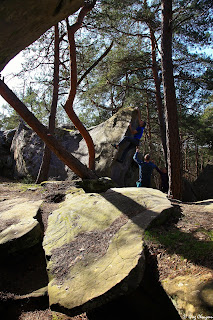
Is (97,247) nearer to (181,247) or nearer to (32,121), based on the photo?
(181,247)

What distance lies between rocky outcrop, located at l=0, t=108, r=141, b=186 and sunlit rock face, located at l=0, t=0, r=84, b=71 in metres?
6.88

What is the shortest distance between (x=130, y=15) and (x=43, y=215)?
7835 mm

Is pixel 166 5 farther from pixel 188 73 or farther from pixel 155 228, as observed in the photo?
pixel 155 228

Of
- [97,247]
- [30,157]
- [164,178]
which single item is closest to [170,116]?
[164,178]

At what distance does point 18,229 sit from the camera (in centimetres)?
386

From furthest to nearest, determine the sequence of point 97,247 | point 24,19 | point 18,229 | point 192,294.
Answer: point 18,229 < point 97,247 < point 192,294 < point 24,19

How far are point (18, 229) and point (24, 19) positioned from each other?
3.31 meters

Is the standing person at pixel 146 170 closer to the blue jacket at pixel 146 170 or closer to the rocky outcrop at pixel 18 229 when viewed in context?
the blue jacket at pixel 146 170

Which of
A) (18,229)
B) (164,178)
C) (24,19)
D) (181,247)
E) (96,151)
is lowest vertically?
(18,229)

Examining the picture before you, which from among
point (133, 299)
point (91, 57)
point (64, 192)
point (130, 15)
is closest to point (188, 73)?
point (130, 15)

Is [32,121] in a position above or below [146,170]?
above

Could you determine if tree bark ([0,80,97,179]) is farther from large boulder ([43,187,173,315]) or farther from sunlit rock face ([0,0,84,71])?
sunlit rock face ([0,0,84,71])

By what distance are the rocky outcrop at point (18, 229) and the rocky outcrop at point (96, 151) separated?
4.28 m

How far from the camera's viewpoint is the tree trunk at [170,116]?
6.04 metres
